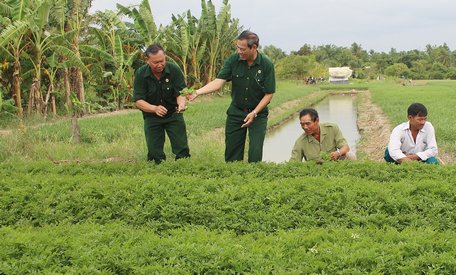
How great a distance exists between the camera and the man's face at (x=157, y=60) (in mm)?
6274

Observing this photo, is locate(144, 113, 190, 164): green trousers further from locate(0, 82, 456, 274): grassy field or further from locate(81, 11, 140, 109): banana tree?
locate(81, 11, 140, 109): banana tree

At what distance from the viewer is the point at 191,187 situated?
17.5 ft

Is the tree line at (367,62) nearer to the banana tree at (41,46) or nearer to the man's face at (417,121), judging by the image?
the banana tree at (41,46)

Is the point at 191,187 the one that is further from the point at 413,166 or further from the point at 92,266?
the point at 413,166

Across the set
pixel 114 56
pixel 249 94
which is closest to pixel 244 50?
pixel 249 94

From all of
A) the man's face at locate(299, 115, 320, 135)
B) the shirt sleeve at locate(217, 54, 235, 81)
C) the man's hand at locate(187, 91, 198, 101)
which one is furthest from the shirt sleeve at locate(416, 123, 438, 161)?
the man's hand at locate(187, 91, 198, 101)

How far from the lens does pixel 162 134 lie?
23.2 feet

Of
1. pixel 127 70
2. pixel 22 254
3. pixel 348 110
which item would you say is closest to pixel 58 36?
pixel 127 70

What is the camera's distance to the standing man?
21.0 ft

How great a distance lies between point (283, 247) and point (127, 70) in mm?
15490

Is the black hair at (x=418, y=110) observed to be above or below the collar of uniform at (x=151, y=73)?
below

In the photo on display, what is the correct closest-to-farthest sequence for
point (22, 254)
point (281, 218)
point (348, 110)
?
point (22, 254)
point (281, 218)
point (348, 110)

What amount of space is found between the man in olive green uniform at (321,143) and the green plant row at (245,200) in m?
0.57

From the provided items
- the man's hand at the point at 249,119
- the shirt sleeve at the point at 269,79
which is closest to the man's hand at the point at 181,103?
the man's hand at the point at 249,119
